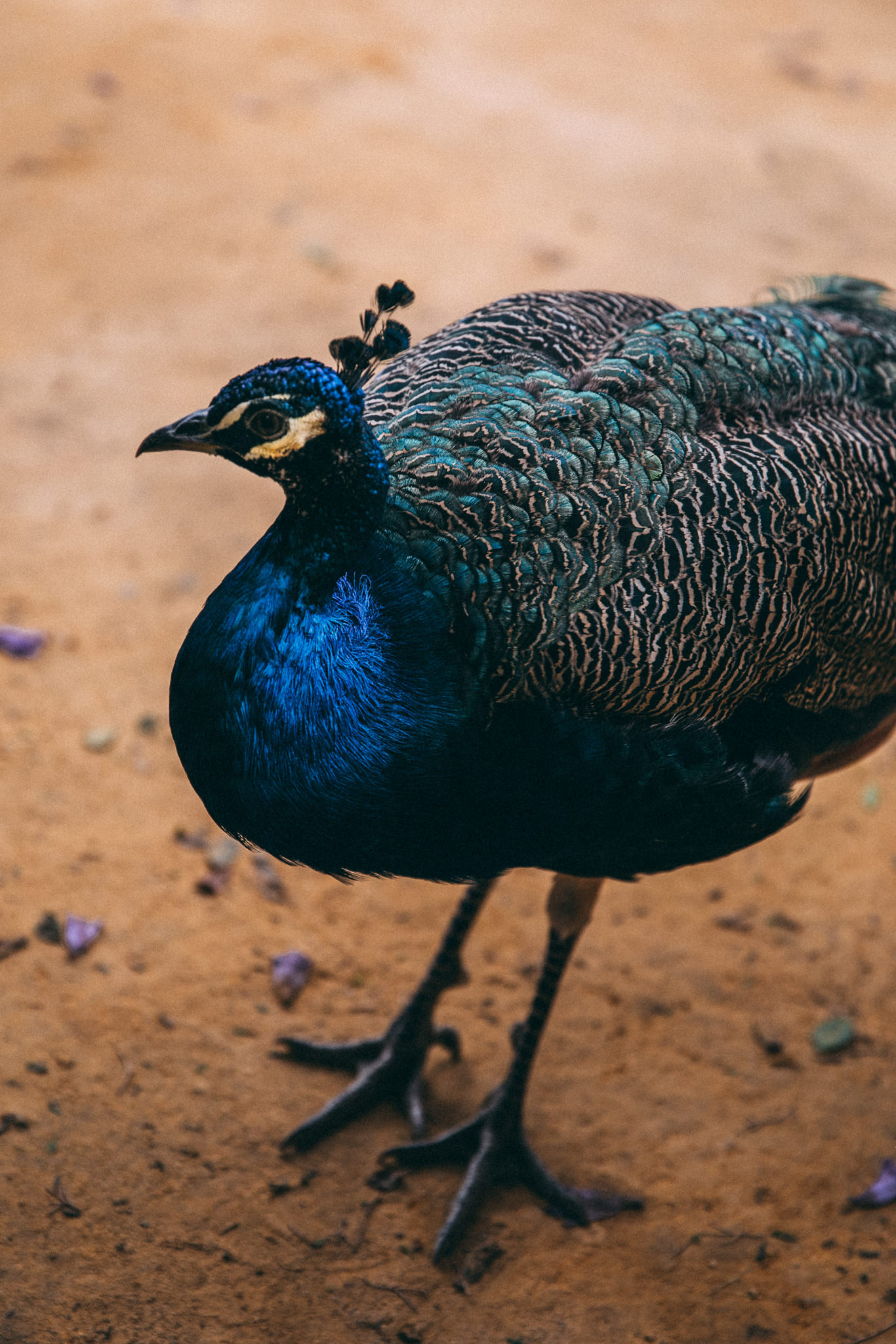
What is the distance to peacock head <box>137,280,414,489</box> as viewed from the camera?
2.66 m

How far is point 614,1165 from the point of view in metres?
3.84

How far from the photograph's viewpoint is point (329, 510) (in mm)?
2781

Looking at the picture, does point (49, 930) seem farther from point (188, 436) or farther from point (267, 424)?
point (267, 424)

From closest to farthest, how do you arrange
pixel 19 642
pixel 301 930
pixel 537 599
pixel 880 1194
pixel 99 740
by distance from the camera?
pixel 537 599, pixel 880 1194, pixel 301 930, pixel 99 740, pixel 19 642

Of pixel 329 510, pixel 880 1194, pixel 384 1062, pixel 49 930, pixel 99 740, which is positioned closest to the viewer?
pixel 329 510

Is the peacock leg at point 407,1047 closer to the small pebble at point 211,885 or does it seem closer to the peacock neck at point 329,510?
the small pebble at point 211,885

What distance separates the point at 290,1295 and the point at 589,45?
9629 millimetres

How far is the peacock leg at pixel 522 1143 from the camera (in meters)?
3.66

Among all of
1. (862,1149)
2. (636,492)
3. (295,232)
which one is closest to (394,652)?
(636,492)

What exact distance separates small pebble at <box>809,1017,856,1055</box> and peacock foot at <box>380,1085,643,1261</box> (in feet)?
2.97

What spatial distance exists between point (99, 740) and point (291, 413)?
245cm

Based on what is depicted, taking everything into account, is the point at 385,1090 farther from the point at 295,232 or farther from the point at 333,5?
the point at 333,5

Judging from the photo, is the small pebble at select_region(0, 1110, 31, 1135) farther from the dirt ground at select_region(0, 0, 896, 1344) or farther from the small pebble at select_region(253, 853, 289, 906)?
the small pebble at select_region(253, 853, 289, 906)

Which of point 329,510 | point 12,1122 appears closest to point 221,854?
point 12,1122
